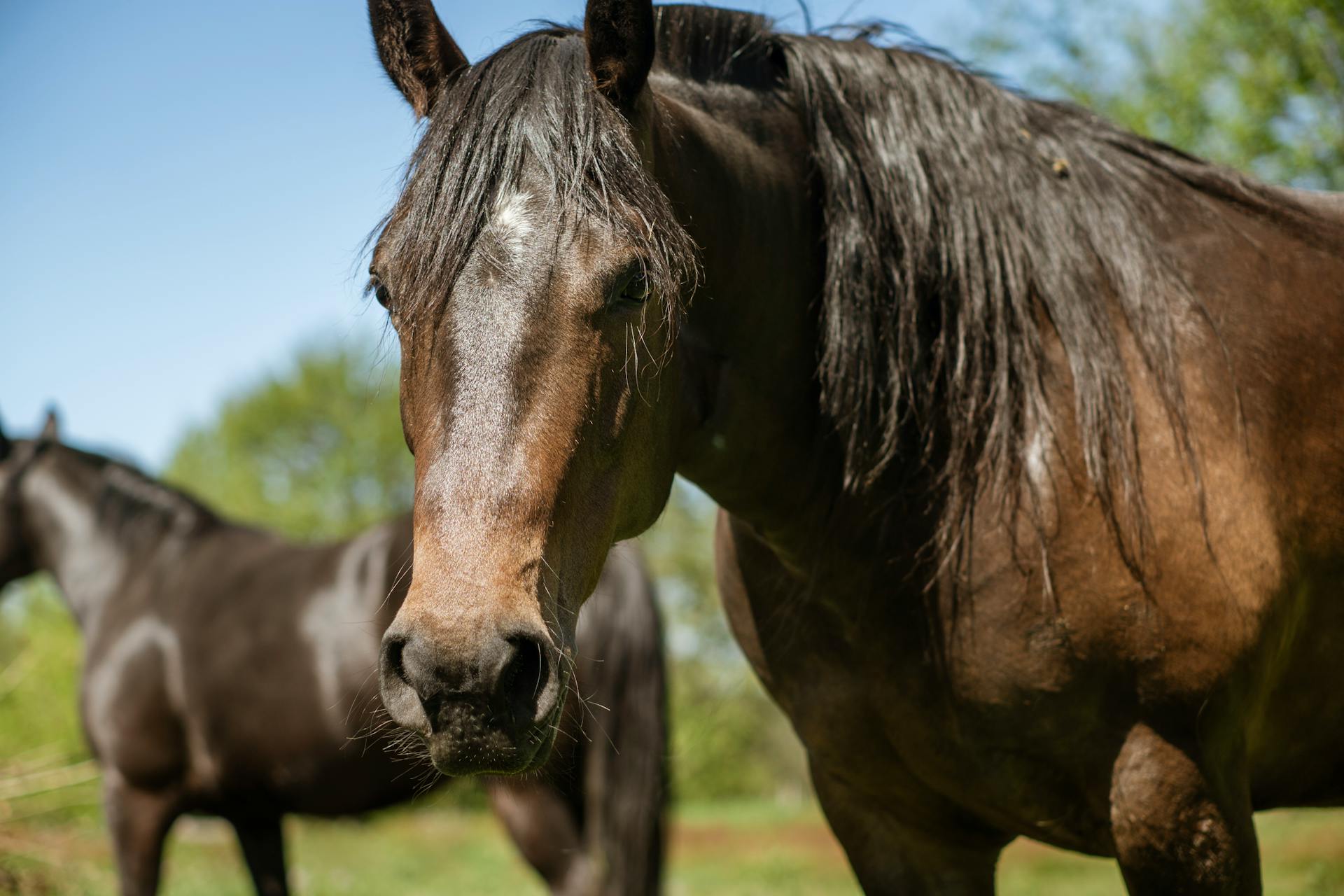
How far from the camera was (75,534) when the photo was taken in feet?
23.3

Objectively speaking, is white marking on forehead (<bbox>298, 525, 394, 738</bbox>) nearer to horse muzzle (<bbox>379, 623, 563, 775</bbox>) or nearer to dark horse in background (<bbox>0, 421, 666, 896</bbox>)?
dark horse in background (<bbox>0, 421, 666, 896</bbox>)

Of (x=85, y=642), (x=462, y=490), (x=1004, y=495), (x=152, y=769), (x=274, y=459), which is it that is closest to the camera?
(x=462, y=490)

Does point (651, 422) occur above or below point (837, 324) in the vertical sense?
below

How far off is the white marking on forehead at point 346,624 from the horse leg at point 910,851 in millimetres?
3598

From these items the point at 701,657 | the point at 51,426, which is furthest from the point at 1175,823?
the point at 701,657

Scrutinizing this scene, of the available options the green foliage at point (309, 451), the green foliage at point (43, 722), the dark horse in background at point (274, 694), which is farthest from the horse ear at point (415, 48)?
the green foliage at point (309, 451)

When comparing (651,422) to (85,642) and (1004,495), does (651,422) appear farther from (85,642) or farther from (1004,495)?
(85,642)

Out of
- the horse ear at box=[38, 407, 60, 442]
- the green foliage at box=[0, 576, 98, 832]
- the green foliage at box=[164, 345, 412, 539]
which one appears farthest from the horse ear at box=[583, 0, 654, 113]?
the green foliage at box=[164, 345, 412, 539]

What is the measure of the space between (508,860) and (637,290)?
42.2ft

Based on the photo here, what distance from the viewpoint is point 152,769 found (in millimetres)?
6113

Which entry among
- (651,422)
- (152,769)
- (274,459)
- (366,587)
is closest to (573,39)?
(651,422)

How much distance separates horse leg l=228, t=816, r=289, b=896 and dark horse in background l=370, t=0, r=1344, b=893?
5090 millimetres

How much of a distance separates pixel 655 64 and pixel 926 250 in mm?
752

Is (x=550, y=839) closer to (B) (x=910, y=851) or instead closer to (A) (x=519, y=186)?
(B) (x=910, y=851)
